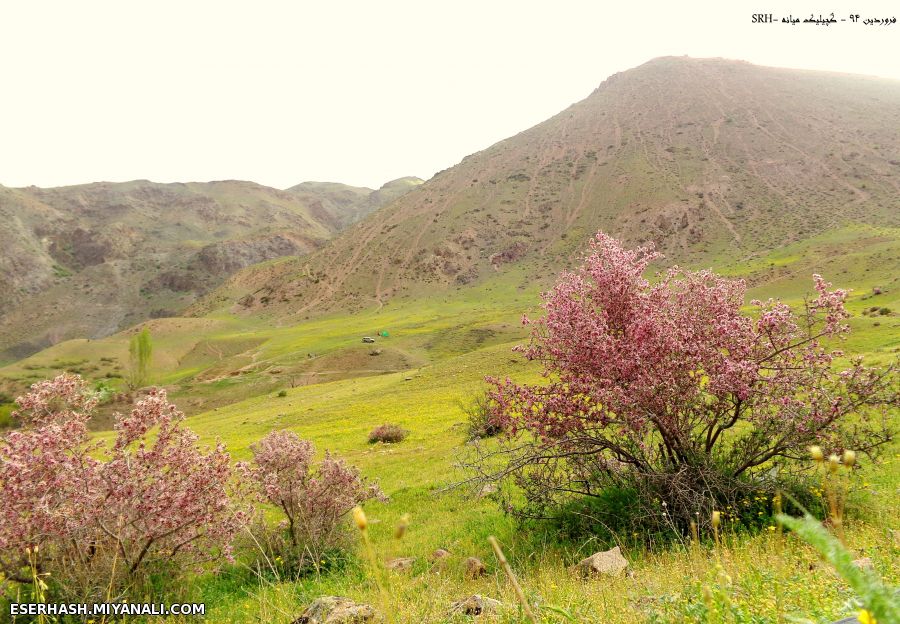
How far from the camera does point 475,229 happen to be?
117938 millimetres

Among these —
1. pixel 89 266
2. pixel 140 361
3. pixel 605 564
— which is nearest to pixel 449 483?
pixel 605 564

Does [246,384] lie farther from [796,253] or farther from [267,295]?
[796,253]

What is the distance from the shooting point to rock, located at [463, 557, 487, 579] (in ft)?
24.0

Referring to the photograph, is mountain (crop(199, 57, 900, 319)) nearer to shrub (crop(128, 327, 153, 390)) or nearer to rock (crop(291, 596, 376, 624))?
shrub (crop(128, 327, 153, 390))

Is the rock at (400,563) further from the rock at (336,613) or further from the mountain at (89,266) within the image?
the mountain at (89,266)

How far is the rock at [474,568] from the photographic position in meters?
7.31

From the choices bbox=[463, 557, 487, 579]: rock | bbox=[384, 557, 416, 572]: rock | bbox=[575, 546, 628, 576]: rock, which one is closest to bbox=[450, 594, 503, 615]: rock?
bbox=[575, 546, 628, 576]: rock

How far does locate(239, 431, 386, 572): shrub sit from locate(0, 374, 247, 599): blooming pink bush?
1.50 m

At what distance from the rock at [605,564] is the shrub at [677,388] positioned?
1.00 metres

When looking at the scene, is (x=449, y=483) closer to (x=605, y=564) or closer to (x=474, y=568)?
(x=474, y=568)

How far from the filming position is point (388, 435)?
73.3 feet

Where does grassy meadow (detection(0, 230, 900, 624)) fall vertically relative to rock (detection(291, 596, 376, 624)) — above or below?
below

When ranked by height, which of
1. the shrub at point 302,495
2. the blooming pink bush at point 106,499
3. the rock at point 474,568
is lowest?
the rock at point 474,568

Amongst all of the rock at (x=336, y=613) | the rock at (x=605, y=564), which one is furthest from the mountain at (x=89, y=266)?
the rock at (x=605, y=564)
